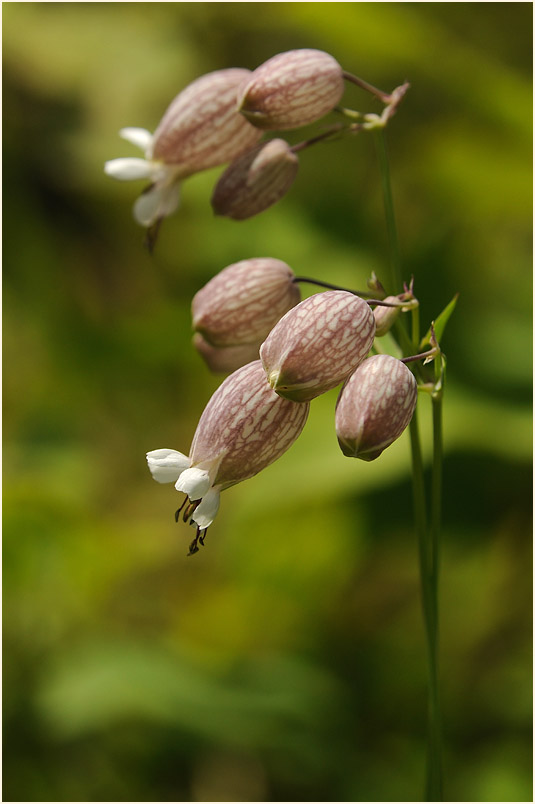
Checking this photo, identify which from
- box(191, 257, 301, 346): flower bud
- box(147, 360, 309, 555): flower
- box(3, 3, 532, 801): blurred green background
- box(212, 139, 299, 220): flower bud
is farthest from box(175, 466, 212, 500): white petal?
box(3, 3, 532, 801): blurred green background

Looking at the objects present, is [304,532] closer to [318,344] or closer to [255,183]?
[255,183]

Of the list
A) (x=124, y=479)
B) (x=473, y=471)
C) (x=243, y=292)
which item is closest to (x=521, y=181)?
(x=473, y=471)

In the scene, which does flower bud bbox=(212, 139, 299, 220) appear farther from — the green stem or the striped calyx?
the striped calyx

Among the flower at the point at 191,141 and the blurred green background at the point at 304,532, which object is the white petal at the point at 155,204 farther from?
the blurred green background at the point at 304,532

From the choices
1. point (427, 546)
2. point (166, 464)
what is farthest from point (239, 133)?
point (427, 546)

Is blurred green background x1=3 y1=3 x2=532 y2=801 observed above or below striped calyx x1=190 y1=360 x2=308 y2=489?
below

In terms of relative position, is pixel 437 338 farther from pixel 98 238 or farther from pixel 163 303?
pixel 98 238

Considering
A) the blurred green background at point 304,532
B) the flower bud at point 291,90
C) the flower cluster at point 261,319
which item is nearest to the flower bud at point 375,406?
the flower cluster at point 261,319
